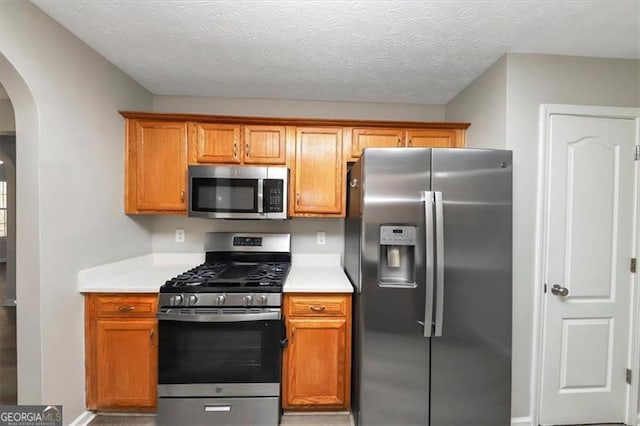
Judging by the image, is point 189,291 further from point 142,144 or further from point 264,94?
point 264,94

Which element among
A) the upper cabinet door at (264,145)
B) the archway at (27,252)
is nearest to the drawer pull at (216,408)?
the archway at (27,252)

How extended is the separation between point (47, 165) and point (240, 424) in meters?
1.97

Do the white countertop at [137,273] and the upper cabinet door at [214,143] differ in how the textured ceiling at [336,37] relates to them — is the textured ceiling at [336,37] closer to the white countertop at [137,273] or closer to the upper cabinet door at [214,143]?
the upper cabinet door at [214,143]

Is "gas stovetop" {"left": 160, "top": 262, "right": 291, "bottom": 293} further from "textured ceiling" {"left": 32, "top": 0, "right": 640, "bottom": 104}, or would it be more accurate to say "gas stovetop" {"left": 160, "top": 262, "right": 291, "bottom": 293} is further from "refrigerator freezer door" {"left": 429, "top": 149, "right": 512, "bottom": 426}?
"textured ceiling" {"left": 32, "top": 0, "right": 640, "bottom": 104}

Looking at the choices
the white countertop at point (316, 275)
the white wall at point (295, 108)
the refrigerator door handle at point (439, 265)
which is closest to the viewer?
the refrigerator door handle at point (439, 265)

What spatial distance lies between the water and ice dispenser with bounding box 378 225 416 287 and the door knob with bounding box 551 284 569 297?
100cm

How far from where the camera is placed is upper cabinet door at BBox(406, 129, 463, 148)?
2373mm

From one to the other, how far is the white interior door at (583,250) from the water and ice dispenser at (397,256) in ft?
3.16

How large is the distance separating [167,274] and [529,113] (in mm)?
2916

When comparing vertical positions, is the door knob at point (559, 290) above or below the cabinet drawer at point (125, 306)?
above

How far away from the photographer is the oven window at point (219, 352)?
5.92ft

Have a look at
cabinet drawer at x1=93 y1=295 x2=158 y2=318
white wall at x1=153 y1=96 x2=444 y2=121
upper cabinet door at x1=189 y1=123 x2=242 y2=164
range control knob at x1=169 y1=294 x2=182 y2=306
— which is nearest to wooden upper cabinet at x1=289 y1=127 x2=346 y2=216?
white wall at x1=153 y1=96 x2=444 y2=121

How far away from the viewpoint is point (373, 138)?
2387 millimetres

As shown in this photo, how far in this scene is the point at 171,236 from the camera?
8.71 ft
